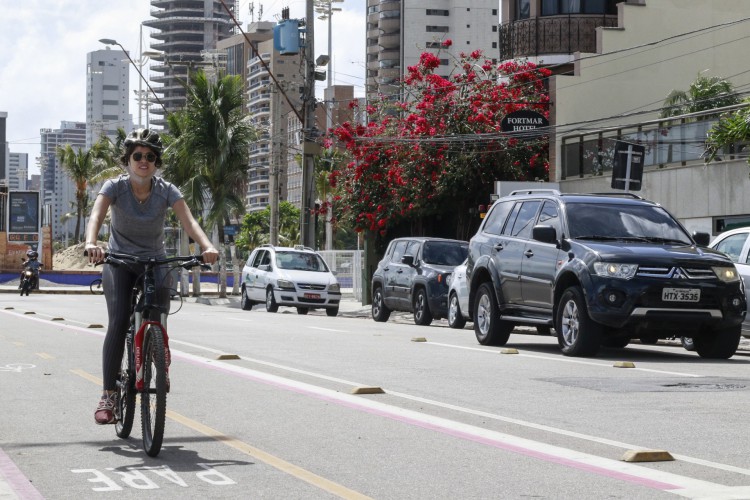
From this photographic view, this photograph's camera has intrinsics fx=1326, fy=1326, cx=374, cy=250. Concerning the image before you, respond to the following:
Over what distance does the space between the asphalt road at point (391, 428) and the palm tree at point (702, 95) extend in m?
19.5

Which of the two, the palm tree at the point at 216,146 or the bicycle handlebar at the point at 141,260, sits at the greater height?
the palm tree at the point at 216,146

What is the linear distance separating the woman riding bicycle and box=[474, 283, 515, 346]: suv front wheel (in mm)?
9894

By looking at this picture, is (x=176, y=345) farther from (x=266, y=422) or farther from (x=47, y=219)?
(x=47, y=219)

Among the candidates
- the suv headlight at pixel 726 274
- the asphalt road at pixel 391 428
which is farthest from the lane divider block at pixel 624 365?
the suv headlight at pixel 726 274

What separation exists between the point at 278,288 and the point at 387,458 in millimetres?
26959

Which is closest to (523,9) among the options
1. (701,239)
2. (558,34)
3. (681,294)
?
(558,34)

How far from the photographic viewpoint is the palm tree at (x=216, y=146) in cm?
5222

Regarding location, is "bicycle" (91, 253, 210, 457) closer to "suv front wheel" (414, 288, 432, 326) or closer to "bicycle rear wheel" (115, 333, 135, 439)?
"bicycle rear wheel" (115, 333, 135, 439)

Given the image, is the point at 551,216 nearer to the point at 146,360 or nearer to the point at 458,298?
the point at 458,298

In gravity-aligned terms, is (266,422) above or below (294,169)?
below

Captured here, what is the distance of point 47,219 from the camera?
90188 millimetres

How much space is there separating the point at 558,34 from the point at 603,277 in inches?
1134

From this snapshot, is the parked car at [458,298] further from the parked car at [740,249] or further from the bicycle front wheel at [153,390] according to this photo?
the bicycle front wheel at [153,390]

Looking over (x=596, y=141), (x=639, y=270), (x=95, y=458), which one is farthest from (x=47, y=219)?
(x=95, y=458)
